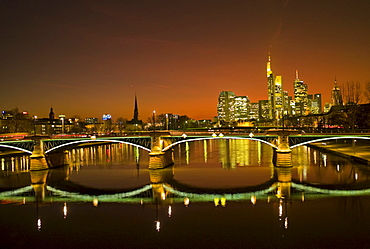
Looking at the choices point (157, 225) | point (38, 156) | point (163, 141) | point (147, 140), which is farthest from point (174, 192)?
point (38, 156)

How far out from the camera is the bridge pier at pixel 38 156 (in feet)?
179

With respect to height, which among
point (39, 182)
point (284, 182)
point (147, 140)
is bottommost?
point (284, 182)

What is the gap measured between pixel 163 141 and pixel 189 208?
25.4 meters

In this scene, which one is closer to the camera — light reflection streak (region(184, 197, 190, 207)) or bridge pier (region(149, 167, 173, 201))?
light reflection streak (region(184, 197, 190, 207))

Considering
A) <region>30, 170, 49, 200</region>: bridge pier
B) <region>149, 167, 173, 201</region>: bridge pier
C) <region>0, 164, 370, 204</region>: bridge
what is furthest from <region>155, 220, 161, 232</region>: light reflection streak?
<region>30, 170, 49, 200</region>: bridge pier

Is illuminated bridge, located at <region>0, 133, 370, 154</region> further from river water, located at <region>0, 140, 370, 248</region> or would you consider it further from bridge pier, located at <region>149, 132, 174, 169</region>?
river water, located at <region>0, 140, 370, 248</region>

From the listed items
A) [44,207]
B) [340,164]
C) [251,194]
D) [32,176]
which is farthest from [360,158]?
[32,176]

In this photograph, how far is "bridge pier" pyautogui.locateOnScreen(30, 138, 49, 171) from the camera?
5459 centimetres

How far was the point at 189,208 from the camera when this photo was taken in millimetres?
31172

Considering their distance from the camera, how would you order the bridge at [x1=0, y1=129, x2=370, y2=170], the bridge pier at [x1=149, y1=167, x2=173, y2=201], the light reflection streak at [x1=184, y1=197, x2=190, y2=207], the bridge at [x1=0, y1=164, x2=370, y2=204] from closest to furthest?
1. the light reflection streak at [x1=184, y1=197, x2=190, y2=207]
2. the bridge at [x1=0, y1=164, x2=370, y2=204]
3. the bridge pier at [x1=149, y1=167, x2=173, y2=201]
4. the bridge at [x1=0, y1=129, x2=370, y2=170]

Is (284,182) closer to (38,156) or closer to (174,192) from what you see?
(174,192)

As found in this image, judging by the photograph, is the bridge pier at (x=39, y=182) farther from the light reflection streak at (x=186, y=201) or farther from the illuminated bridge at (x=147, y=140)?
the light reflection streak at (x=186, y=201)

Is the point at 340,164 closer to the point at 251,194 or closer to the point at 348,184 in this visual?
the point at 348,184

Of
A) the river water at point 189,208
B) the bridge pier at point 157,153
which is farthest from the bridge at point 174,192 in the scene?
the bridge pier at point 157,153
